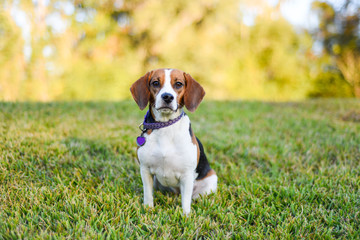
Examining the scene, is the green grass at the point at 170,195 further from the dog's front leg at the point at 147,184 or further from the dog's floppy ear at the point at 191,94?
the dog's floppy ear at the point at 191,94

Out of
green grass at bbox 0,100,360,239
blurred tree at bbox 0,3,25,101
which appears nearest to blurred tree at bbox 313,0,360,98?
green grass at bbox 0,100,360,239

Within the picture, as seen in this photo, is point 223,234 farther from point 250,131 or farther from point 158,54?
point 158,54

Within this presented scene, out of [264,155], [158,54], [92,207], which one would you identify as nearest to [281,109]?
[264,155]

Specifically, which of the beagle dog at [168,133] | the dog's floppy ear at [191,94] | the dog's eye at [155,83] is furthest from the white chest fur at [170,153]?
the dog's eye at [155,83]

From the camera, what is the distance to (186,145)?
2.66 meters

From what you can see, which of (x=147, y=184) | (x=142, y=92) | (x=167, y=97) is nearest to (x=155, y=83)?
(x=142, y=92)

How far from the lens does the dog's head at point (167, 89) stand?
2.62 meters

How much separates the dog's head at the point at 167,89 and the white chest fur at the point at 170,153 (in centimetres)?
22

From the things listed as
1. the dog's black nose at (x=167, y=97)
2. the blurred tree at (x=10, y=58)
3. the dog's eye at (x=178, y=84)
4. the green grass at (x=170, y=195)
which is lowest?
the green grass at (x=170, y=195)

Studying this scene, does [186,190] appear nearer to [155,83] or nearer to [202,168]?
[202,168]

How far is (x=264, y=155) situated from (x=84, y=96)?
45.7 feet

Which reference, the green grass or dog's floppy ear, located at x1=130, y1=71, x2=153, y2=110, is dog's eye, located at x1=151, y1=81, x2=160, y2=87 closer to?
dog's floppy ear, located at x1=130, y1=71, x2=153, y2=110

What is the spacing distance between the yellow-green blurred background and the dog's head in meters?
14.1

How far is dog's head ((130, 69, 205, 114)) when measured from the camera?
8.61ft
